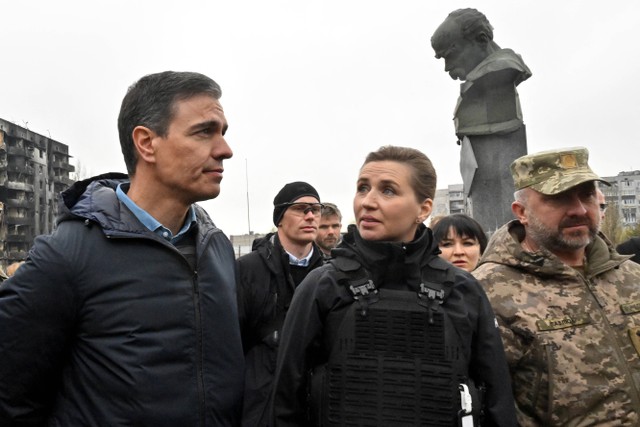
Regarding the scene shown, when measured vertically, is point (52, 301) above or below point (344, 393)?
above

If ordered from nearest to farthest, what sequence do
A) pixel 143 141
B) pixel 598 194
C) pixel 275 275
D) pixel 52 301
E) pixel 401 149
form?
pixel 52 301, pixel 143 141, pixel 401 149, pixel 598 194, pixel 275 275

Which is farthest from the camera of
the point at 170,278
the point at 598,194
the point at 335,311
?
the point at 598,194

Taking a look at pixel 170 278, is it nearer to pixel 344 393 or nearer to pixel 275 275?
pixel 344 393

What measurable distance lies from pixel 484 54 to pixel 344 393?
7168 mm

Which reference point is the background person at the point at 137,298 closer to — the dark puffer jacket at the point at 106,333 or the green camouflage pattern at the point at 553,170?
the dark puffer jacket at the point at 106,333

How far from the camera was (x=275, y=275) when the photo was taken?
4.11 metres

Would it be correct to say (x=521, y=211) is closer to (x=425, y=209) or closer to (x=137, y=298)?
(x=425, y=209)

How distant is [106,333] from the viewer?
195 cm

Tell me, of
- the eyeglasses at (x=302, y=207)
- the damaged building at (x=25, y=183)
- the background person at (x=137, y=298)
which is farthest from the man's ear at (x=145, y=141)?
the damaged building at (x=25, y=183)

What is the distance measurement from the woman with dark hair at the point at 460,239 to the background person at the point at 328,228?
1831 mm

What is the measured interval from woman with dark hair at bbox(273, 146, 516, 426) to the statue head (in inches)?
249

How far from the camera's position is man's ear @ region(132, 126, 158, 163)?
7.14ft

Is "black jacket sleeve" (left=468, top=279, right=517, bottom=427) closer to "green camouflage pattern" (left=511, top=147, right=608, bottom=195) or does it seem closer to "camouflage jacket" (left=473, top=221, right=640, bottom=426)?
"camouflage jacket" (left=473, top=221, right=640, bottom=426)

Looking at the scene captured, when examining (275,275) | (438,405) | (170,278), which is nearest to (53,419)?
(170,278)
